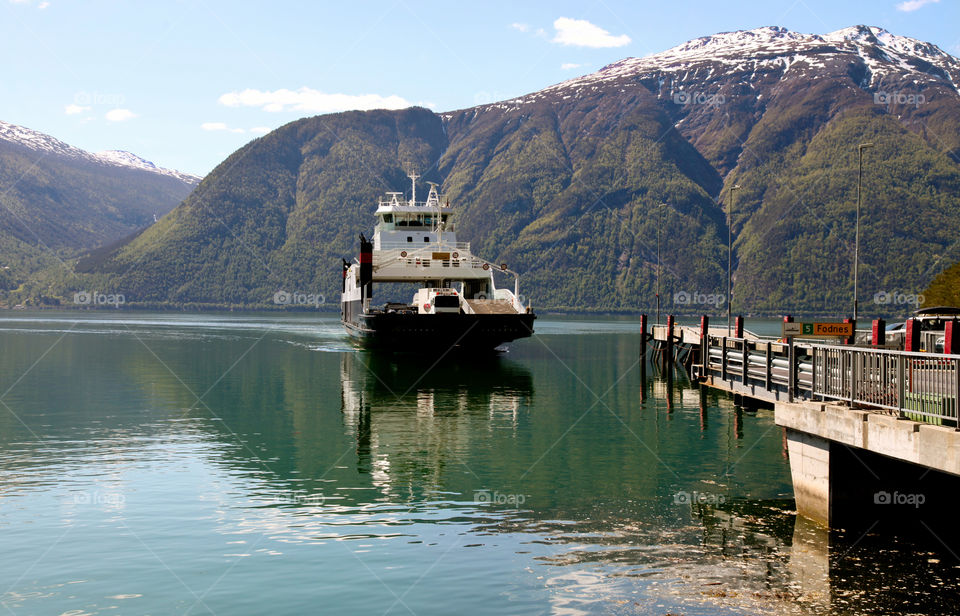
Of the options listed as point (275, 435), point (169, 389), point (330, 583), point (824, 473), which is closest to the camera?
point (330, 583)

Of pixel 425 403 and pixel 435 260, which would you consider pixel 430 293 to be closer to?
pixel 435 260

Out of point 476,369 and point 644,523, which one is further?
point 476,369

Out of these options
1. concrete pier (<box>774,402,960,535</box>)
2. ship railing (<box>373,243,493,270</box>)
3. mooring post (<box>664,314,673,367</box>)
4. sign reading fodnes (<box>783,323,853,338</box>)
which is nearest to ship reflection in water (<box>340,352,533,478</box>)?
mooring post (<box>664,314,673,367</box>)

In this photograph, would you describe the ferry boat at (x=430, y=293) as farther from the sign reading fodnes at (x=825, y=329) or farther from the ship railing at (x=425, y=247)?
the sign reading fodnes at (x=825, y=329)

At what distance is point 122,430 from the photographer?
26859 mm

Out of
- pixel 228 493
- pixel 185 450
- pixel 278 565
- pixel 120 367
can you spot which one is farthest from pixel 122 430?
pixel 120 367

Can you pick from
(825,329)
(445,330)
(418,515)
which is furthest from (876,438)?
(445,330)

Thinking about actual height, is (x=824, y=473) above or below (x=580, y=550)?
above

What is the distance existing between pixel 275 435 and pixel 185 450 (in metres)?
3.52

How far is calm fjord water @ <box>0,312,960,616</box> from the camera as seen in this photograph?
12.0m

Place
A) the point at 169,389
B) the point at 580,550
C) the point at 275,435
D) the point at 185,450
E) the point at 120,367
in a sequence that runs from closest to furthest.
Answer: the point at 580,550 → the point at 185,450 → the point at 275,435 → the point at 169,389 → the point at 120,367

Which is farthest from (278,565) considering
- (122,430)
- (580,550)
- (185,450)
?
(122,430)

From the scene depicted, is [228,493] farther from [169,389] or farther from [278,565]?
[169,389]

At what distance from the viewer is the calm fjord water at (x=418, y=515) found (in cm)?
1205
